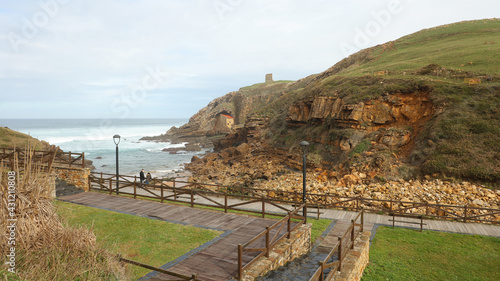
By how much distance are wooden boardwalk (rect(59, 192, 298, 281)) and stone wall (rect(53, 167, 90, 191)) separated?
92cm

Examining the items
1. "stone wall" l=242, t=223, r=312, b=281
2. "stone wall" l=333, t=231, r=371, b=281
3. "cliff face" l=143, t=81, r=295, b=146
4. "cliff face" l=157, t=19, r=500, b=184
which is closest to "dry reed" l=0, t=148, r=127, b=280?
"stone wall" l=242, t=223, r=312, b=281

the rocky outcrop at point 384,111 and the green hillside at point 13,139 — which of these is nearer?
the rocky outcrop at point 384,111

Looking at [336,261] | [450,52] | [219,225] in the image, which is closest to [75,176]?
[219,225]

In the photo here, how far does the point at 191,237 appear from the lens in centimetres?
1012

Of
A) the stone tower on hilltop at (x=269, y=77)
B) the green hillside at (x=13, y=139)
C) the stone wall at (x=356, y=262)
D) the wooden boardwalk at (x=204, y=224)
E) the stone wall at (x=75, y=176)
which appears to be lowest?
the stone wall at (x=356, y=262)

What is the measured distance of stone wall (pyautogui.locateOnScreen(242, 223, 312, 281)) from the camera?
305 inches

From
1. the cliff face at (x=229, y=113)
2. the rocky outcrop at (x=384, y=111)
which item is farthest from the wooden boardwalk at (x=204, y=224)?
the cliff face at (x=229, y=113)

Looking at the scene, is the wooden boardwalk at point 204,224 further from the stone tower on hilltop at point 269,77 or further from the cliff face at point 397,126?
the stone tower on hilltop at point 269,77

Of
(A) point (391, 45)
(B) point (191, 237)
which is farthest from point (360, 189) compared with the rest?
(A) point (391, 45)

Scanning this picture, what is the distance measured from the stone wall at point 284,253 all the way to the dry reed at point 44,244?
133 inches

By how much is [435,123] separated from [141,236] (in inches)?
1011

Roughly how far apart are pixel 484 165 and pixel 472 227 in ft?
27.4

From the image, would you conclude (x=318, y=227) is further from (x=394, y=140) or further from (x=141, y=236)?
(x=394, y=140)

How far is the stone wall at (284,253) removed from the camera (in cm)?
774
